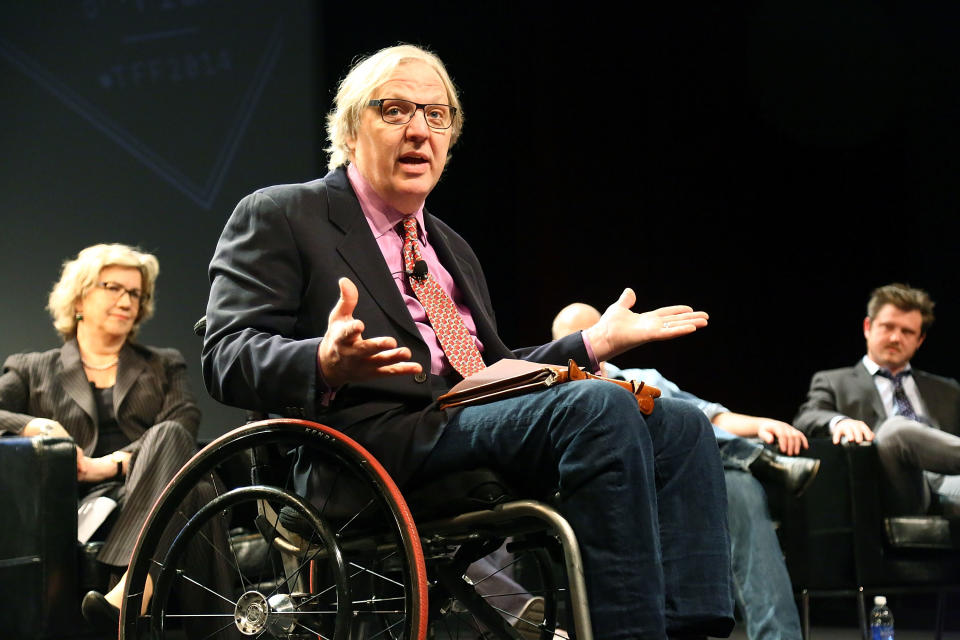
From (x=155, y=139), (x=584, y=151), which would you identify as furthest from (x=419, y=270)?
(x=584, y=151)

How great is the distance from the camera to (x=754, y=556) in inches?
118

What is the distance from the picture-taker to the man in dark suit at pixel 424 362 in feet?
4.76

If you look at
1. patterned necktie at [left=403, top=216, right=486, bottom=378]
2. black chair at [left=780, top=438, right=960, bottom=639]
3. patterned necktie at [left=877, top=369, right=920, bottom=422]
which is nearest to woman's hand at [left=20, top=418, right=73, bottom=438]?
patterned necktie at [left=403, top=216, right=486, bottom=378]

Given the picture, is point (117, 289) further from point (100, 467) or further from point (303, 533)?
point (303, 533)

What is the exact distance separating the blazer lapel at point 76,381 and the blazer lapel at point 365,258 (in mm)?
1960

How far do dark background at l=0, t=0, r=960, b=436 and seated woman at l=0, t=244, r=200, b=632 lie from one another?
1.97 feet

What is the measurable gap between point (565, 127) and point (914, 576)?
2.55 m

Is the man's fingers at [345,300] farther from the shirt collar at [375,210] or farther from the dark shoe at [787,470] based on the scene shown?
the dark shoe at [787,470]

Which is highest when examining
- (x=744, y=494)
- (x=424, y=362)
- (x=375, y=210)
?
Answer: (x=375, y=210)

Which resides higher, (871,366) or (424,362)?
(424,362)

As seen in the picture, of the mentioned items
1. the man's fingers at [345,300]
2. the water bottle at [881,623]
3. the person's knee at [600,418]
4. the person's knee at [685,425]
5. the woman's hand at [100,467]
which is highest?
the man's fingers at [345,300]

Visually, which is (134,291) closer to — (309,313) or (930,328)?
(309,313)

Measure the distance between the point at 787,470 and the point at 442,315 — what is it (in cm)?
157

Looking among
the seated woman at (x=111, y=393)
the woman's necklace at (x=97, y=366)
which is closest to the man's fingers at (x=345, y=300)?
the seated woman at (x=111, y=393)
